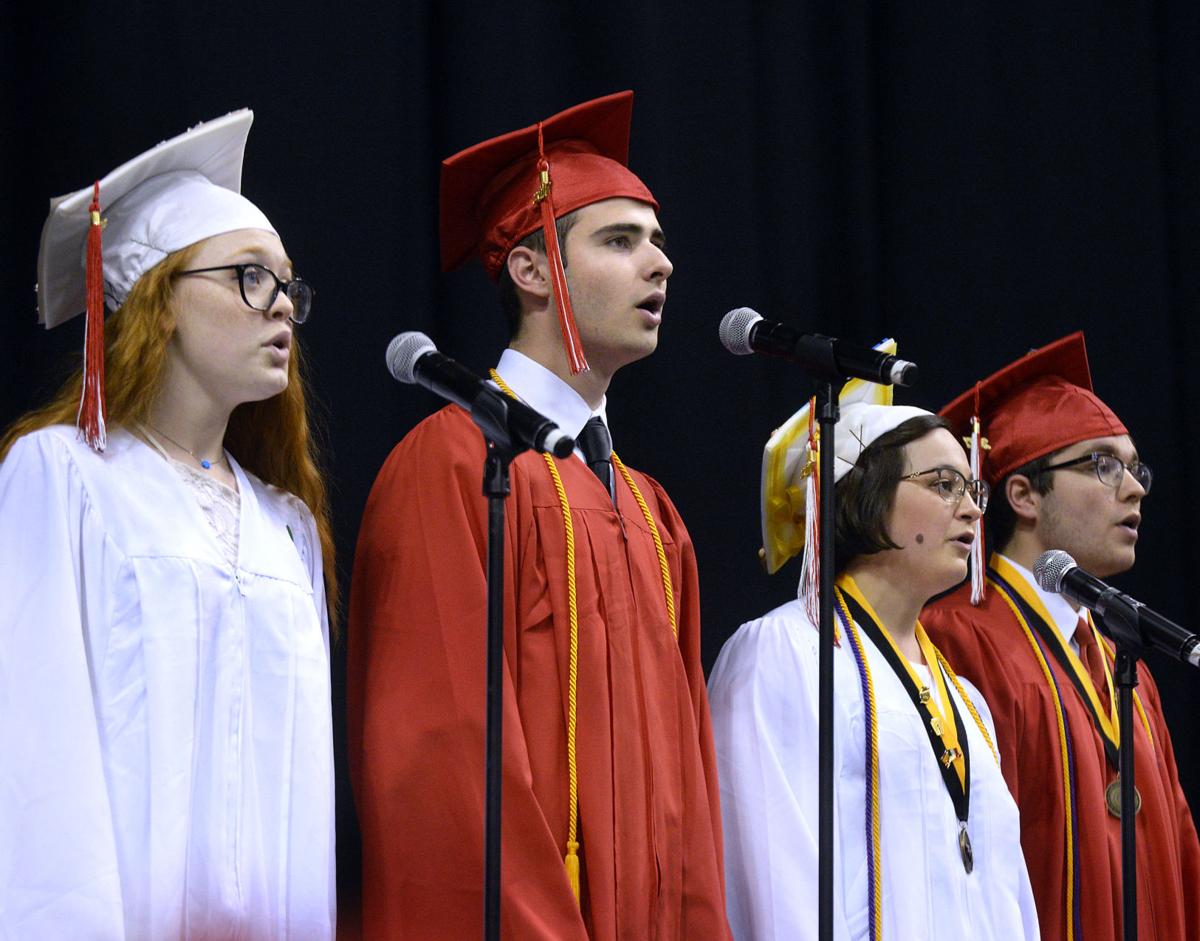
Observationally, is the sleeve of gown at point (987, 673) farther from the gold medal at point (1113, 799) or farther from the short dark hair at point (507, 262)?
the short dark hair at point (507, 262)

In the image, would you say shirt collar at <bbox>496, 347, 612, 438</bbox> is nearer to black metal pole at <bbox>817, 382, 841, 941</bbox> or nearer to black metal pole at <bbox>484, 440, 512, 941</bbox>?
black metal pole at <bbox>817, 382, 841, 941</bbox>

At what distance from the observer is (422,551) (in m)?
2.56

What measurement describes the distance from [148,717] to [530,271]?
1.03 m

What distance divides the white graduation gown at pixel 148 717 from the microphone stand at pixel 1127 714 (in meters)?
1.25

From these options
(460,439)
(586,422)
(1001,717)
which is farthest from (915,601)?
(460,439)

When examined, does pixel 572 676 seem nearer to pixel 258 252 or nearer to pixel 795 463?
pixel 258 252

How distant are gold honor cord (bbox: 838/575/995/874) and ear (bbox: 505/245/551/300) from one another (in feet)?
3.03

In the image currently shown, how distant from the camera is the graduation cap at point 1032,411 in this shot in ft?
12.7

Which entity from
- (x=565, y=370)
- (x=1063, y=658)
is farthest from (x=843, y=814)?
(x=565, y=370)

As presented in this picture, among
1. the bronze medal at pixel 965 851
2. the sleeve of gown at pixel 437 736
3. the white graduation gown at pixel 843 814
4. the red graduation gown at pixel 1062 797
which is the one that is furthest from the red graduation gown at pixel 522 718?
the red graduation gown at pixel 1062 797

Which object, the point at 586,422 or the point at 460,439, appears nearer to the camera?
the point at 460,439

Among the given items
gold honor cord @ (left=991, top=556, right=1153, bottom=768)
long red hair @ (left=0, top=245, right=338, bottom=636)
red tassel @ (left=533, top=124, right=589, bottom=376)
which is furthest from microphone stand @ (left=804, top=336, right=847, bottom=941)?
gold honor cord @ (left=991, top=556, right=1153, bottom=768)

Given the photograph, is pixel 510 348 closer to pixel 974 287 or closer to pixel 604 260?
pixel 604 260

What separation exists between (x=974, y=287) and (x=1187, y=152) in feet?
2.43
